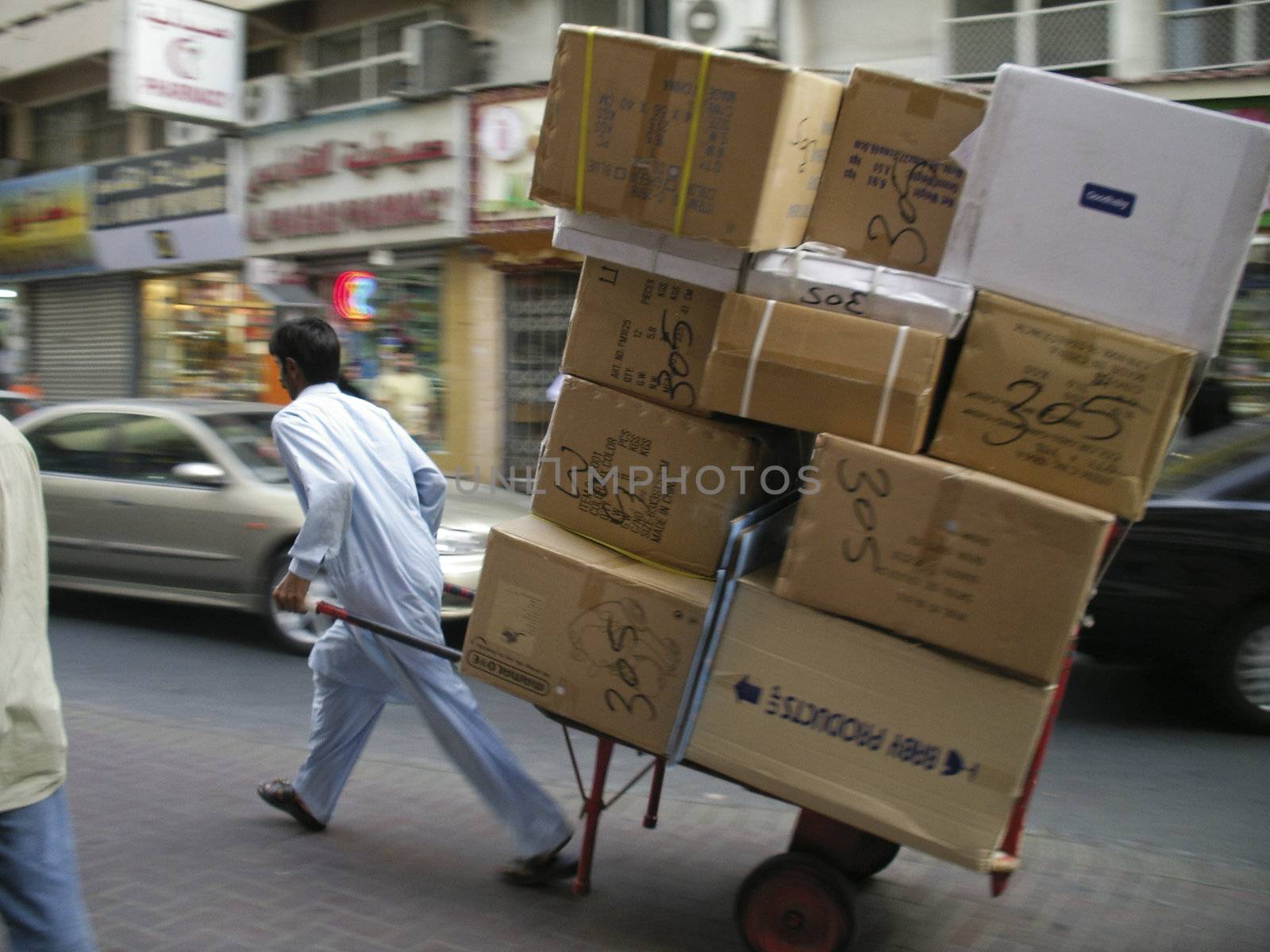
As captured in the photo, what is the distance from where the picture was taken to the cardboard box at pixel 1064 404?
9.30 ft

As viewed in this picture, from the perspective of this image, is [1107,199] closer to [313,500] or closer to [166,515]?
[313,500]

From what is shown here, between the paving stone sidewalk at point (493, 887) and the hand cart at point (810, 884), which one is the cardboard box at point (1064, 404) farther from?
the paving stone sidewalk at point (493, 887)

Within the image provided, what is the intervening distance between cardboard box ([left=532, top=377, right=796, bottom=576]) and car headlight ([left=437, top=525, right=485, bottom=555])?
3712 millimetres

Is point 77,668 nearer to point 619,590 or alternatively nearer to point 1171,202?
point 619,590

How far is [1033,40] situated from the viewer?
11.5m

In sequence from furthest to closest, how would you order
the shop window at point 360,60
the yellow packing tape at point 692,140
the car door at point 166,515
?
the shop window at point 360,60, the car door at point 166,515, the yellow packing tape at point 692,140

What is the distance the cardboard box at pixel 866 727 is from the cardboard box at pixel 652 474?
9.2 inches

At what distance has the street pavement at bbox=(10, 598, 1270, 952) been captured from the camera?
12.0 ft

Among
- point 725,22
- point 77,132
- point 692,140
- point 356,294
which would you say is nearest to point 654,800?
point 692,140

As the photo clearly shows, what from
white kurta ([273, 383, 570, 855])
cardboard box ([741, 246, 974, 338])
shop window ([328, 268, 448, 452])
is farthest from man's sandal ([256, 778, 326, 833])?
shop window ([328, 268, 448, 452])

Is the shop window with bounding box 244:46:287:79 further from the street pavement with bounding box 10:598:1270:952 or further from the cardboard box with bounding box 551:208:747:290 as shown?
the cardboard box with bounding box 551:208:747:290

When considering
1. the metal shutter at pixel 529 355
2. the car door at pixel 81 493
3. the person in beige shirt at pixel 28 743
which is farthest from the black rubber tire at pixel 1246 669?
the metal shutter at pixel 529 355

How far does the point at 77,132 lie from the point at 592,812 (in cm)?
2046

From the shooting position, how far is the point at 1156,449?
2.85 meters
